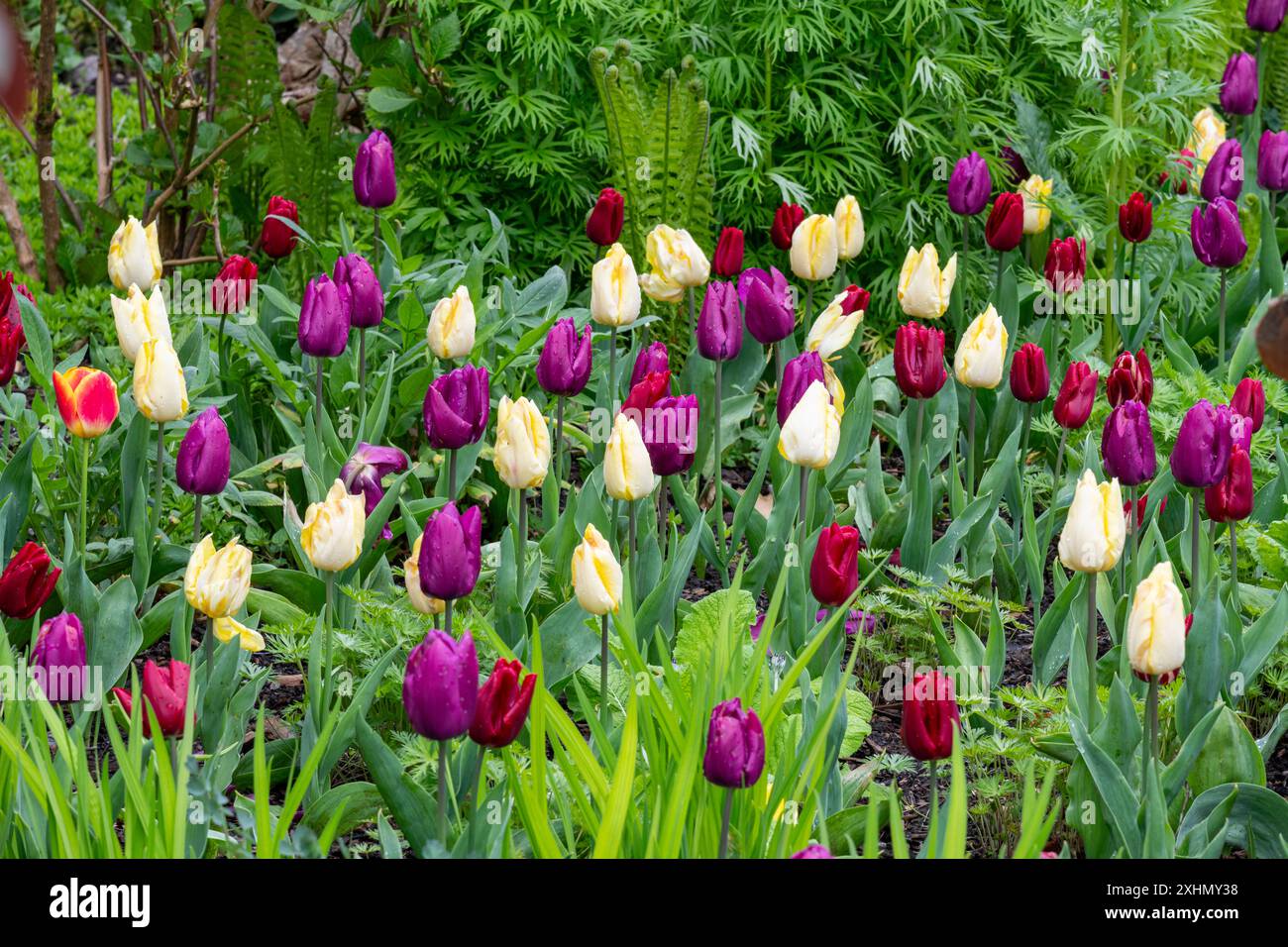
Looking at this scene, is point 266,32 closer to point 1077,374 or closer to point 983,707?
point 1077,374

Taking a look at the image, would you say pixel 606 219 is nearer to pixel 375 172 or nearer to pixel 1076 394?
pixel 375 172

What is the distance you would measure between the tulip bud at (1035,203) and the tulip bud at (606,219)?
3.47ft

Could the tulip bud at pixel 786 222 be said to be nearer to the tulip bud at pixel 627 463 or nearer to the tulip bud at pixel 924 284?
the tulip bud at pixel 924 284

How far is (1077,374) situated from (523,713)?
1.44 m

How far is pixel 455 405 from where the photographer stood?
239 cm

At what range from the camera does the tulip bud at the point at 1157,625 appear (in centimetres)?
186

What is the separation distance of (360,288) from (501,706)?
1343mm

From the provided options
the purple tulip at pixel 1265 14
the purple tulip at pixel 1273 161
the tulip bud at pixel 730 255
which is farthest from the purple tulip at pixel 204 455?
the purple tulip at pixel 1265 14

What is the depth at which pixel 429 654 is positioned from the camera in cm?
165

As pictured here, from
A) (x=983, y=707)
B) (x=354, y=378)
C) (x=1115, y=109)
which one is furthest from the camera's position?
(x=1115, y=109)

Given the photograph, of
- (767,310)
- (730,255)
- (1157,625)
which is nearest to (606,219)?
(730,255)

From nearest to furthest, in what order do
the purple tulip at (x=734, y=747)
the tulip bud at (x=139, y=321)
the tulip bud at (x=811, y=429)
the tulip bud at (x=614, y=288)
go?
1. the purple tulip at (x=734, y=747)
2. the tulip bud at (x=811, y=429)
3. the tulip bud at (x=139, y=321)
4. the tulip bud at (x=614, y=288)

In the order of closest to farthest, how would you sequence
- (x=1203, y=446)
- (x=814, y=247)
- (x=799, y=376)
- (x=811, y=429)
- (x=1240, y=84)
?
(x=1203, y=446) → (x=811, y=429) → (x=799, y=376) → (x=814, y=247) → (x=1240, y=84)

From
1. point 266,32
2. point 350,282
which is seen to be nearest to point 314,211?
point 266,32
